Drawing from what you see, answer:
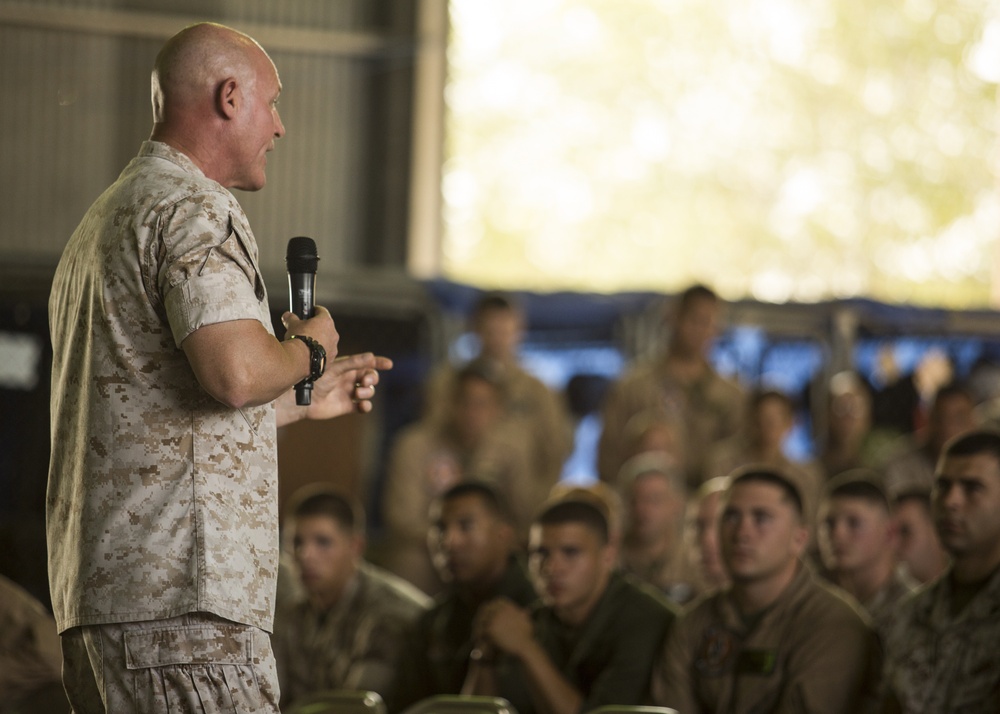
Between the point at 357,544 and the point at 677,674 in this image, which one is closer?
the point at 677,674

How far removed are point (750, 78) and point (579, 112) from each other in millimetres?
2210

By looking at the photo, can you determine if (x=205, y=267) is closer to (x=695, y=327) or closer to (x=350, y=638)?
(x=350, y=638)

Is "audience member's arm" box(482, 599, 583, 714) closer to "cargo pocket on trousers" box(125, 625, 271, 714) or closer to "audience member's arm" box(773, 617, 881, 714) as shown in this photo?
"audience member's arm" box(773, 617, 881, 714)

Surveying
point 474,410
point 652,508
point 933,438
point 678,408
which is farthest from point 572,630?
point 933,438

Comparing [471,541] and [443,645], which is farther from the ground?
[471,541]

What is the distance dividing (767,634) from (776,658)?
0.11 m

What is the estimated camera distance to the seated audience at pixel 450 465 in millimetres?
7125

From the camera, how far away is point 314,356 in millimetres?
2541

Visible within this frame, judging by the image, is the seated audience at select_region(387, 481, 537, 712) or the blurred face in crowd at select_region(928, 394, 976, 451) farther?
the blurred face in crowd at select_region(928, 394, 976, 451)

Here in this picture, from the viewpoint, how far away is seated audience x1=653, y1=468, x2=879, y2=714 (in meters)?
4.48

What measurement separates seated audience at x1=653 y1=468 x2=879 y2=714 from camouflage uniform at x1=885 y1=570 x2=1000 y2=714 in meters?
0.15

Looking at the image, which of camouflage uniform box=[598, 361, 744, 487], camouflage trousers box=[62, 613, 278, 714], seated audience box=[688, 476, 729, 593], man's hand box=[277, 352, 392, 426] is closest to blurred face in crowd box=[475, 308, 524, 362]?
camouflage uniform box=[598, 361, 744, 487]

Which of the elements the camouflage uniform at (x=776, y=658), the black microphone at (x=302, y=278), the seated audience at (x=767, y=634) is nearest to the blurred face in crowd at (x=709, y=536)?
the seated audience at (x=767, y=634)

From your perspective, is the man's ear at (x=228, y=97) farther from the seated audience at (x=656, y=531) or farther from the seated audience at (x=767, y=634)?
the seated audience at (x=656, y=531)
